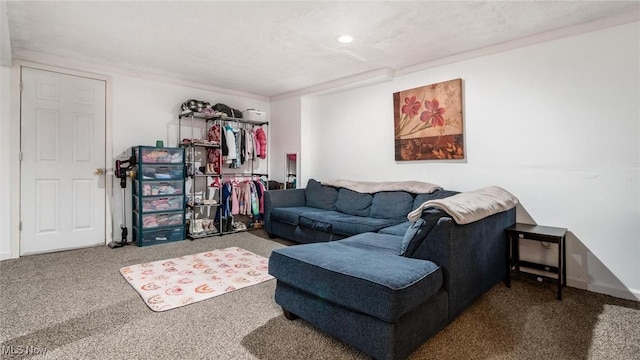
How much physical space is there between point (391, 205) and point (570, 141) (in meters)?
1.81

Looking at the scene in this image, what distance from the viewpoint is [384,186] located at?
13.4 ft

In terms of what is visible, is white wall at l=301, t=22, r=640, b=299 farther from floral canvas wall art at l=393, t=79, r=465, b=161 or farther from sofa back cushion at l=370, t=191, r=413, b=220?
sofa back cushion at l=370, t=191, r=413, b=220

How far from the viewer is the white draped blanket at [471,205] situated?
200 cm

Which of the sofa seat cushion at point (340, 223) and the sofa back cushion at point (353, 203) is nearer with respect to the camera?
the sofa seat cushion at point (340, 223)

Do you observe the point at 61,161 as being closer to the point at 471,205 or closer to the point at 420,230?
the point at 420,230

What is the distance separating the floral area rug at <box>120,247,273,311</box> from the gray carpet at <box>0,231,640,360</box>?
106 mm

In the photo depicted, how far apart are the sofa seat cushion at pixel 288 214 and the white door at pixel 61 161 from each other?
2278mm

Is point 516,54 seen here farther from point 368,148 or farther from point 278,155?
point 278,155

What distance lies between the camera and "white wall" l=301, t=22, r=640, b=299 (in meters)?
2.60

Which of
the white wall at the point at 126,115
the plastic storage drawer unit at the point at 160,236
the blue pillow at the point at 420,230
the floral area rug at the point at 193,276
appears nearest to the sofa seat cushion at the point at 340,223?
the floral area rug at the point at 193,276

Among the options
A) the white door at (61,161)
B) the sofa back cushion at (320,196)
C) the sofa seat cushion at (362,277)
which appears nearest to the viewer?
the sofa seat cushion at (362,277)
